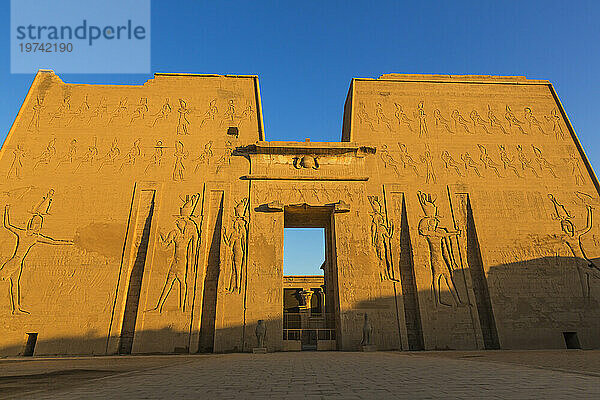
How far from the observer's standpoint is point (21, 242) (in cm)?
1314

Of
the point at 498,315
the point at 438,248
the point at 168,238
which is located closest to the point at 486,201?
the point at 438,248

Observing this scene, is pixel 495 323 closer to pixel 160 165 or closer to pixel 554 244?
pixel 554 244

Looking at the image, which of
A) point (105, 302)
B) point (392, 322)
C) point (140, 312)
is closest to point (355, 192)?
point (392, 322)

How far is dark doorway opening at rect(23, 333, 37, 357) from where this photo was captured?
11.9 metres

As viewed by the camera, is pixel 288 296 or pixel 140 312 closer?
pixel 140 312

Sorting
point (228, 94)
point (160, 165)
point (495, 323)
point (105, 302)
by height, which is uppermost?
point (228, 94)

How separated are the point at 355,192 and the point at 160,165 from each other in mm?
7828

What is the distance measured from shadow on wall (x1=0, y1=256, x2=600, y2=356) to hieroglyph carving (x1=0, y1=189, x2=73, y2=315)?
0.86 meters

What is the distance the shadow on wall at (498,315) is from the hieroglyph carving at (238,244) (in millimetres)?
1577

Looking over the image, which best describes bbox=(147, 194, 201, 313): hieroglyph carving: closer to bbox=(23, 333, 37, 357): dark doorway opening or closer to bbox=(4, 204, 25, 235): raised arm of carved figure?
bbox=(23, 333, 37, 357): dark doorway opening

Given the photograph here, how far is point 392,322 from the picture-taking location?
12.7 metres

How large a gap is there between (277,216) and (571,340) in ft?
36.8

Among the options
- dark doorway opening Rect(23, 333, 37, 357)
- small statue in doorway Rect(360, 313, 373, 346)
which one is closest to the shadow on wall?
dark doorway opening Rect(23, 333, 37, 357)

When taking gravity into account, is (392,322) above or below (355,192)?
below
